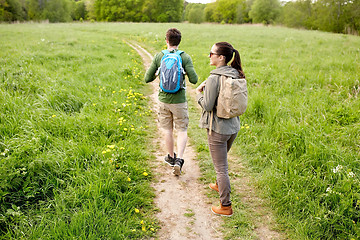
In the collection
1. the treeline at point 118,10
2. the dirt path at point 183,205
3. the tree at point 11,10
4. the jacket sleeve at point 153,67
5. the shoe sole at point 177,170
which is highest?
the treeline at point 118,10

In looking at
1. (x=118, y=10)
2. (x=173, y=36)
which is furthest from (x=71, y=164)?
(x=118, y=10)

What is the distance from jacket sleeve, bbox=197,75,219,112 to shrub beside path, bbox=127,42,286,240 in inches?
57.7

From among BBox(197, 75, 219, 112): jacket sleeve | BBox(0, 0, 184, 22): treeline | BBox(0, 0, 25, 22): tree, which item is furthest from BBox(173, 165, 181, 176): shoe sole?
BBox(0, 0, 184, 22): treeline

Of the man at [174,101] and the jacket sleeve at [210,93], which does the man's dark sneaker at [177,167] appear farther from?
the jacket sleeve at [210,93]

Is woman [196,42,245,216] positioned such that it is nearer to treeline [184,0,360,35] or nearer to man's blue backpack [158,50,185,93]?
man's blue backpack [158,50,185,93]

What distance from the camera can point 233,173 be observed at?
416 cm

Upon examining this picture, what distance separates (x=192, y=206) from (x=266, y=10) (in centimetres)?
7566

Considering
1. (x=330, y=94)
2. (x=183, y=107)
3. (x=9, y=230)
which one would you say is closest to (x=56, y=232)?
(x=9, y=230)

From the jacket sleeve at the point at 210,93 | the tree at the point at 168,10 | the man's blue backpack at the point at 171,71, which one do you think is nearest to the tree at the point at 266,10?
the tree at the point at 168,10

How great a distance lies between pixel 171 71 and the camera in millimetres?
3377

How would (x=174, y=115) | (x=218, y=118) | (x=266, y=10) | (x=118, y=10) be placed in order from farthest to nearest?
(x=118, y=10) → (x=266, y=10) → (x=174, y=115) → (x=218, y=118)

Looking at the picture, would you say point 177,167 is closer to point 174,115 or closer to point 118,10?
point 174,115

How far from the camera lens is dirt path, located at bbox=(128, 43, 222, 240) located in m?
2.91

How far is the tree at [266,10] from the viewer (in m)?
66.3
